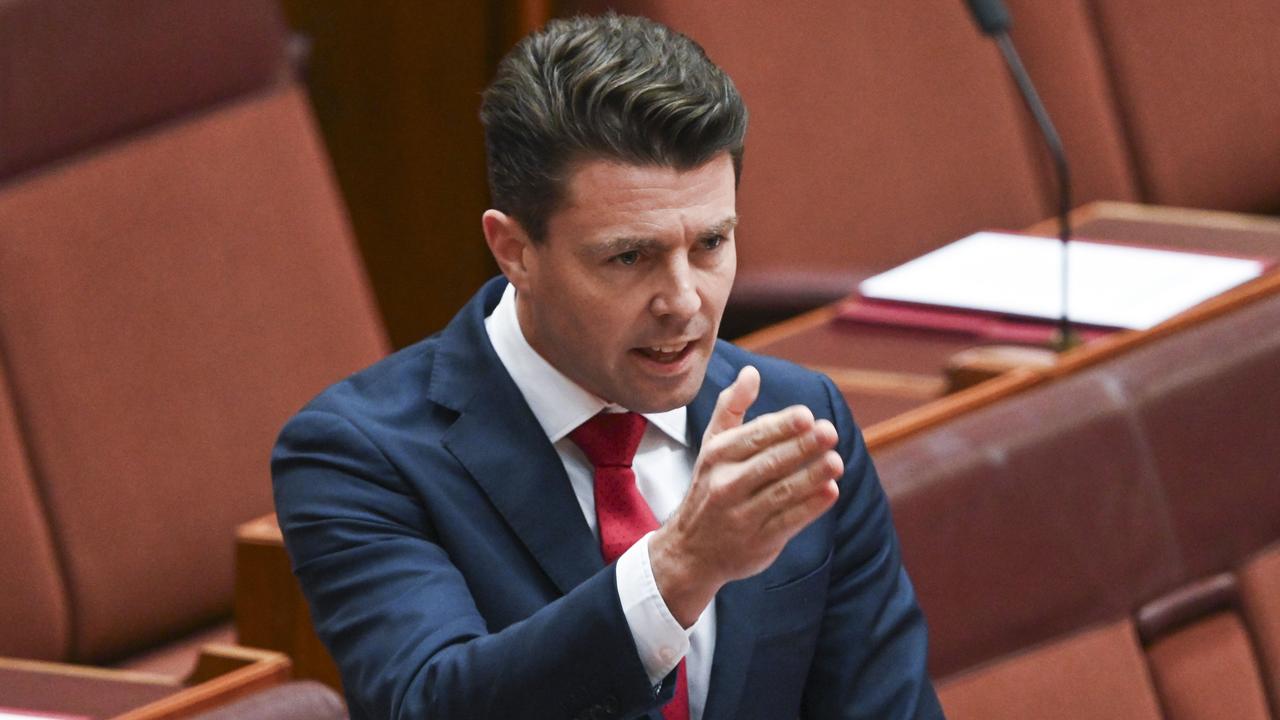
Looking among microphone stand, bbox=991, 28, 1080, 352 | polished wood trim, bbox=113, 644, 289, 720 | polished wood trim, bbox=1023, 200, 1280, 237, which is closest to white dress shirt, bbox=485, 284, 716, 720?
polished wood trim, bbox=113, 644, 289, 720

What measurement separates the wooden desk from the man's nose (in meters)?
0.24

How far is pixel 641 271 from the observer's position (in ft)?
1.91

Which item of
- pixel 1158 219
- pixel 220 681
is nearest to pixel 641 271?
pixel 220 681

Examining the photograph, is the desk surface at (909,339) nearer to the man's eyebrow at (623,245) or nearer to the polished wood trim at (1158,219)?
the polished wood trim at (1158,219)

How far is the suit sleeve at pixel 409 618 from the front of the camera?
0.54 metres

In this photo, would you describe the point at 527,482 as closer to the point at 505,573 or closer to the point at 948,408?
the point at 505,573

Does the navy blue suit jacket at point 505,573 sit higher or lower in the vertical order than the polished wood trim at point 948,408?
higher

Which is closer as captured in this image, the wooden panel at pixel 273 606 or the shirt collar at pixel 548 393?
the shirt collar at pixel 548 393

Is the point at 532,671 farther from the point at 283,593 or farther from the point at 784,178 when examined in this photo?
the point at 784,178

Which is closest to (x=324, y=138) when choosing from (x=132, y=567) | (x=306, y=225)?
(x=306, y=225)

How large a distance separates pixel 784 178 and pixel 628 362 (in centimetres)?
→ 71

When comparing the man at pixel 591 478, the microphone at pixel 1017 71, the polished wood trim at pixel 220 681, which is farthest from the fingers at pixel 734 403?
the microphone at pixel 1017 71

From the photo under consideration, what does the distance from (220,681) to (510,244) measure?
0.70 feet

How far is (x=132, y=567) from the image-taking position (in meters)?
1.07
